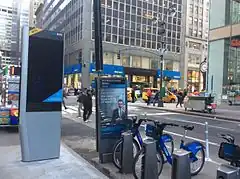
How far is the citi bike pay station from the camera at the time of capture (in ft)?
20.8

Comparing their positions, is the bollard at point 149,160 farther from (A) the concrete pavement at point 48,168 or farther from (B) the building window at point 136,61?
(B) the building window at point 136,61

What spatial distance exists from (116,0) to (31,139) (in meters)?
54.5

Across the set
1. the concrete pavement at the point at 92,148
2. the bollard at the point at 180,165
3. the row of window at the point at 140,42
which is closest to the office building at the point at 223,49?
the concrete pavement at the point at 92,148

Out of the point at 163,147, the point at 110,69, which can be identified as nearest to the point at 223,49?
the point at 163,147

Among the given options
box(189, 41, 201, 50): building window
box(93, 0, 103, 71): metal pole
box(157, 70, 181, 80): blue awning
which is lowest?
box(93, 0, 103, 71): metal pole

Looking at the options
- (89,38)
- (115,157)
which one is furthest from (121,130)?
(89,38)

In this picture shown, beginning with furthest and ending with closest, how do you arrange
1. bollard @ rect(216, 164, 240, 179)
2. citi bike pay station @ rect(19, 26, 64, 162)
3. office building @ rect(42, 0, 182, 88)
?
office building @ rect(42, 0, 182, 88), citi bike pay station @ rect(19, 26, 64, 162), bollard @ rect(216, 164, 240, 179)

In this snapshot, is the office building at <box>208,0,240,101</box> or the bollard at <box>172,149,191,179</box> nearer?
the bollard at <box>172,149,191,179</box>

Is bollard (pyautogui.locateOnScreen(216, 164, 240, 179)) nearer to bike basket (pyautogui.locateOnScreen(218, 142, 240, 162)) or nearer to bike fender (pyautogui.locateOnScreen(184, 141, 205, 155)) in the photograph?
bike basket (pyautogui.locateOnScreen(218, 142, 240, 162))

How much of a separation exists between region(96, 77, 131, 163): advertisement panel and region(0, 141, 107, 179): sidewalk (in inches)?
22.1

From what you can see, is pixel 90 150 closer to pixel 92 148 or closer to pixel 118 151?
pixel 92 148

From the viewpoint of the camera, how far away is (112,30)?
5744 cm

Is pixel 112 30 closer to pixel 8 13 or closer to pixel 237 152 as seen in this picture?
pixel 8 13

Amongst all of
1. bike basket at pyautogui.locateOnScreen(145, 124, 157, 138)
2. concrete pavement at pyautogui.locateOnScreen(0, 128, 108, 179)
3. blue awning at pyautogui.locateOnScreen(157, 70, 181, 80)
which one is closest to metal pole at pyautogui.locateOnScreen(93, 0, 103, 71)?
bike basket at pyautogui.locateOnScreen(145, 124, 157, 138)
